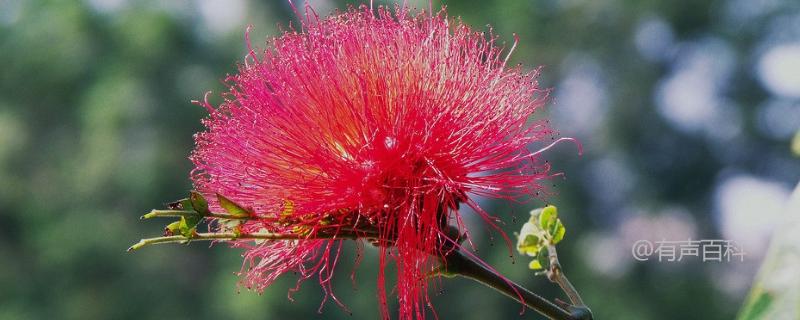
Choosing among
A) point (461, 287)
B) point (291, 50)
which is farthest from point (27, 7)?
point (291, 50)

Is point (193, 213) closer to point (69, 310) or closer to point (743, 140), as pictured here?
point (69, 310)

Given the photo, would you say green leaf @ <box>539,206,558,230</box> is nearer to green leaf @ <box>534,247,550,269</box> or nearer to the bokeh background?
green leaf @ <box>534,247,550,269</box>

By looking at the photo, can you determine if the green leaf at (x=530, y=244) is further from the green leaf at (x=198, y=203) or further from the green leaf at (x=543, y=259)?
the green leaf at (x=198, y=203)

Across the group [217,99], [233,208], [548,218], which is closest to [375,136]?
[233,208]

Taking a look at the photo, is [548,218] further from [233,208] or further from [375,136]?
[233,208]

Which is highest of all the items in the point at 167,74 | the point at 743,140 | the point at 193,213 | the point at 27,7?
the point at 27,7
